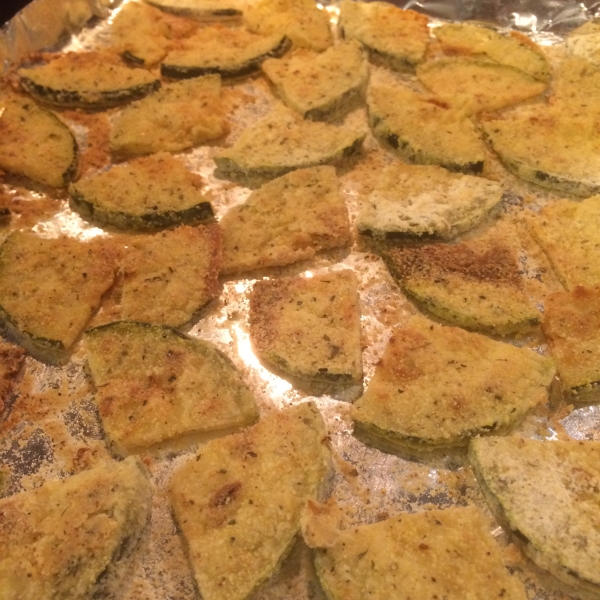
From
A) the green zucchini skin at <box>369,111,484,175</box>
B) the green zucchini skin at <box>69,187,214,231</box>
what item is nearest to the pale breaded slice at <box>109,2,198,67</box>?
the green zucchini skin at <box>69,187,214,231</box>

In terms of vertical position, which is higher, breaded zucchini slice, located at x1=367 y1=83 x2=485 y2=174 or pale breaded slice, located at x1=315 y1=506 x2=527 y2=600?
breaded zucchini slice, located at x1=367 y1=83 x2=485 y2=174

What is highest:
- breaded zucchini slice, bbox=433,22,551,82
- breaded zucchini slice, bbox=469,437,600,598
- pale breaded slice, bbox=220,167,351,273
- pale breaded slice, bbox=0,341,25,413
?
breaded zucchini slice, bbox=433,22,551,82

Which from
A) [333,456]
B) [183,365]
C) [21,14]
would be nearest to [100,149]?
[21,14]

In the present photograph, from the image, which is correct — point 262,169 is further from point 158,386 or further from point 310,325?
point 158,386

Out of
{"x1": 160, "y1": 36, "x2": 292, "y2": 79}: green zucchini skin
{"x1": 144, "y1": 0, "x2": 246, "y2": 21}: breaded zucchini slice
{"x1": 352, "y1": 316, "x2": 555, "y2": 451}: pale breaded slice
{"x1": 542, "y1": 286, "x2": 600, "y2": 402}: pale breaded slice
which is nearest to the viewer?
{"x1": 352, "y1": 316, "x2": 555, "y2": 451}: pale breaded slice

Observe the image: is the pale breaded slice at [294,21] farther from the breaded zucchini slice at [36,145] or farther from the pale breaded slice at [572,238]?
the pale breaded slice at [572,238]

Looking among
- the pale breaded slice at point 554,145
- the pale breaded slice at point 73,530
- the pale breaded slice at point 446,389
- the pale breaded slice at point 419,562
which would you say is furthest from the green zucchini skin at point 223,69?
the pale breaded slice at point 419,562

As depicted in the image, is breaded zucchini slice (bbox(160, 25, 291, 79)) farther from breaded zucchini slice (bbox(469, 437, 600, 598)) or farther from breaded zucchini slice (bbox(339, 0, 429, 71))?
breaded zucchini slice (bbox(469, 437, 600, 598))

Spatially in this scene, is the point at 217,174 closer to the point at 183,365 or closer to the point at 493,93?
the point at 183,365
